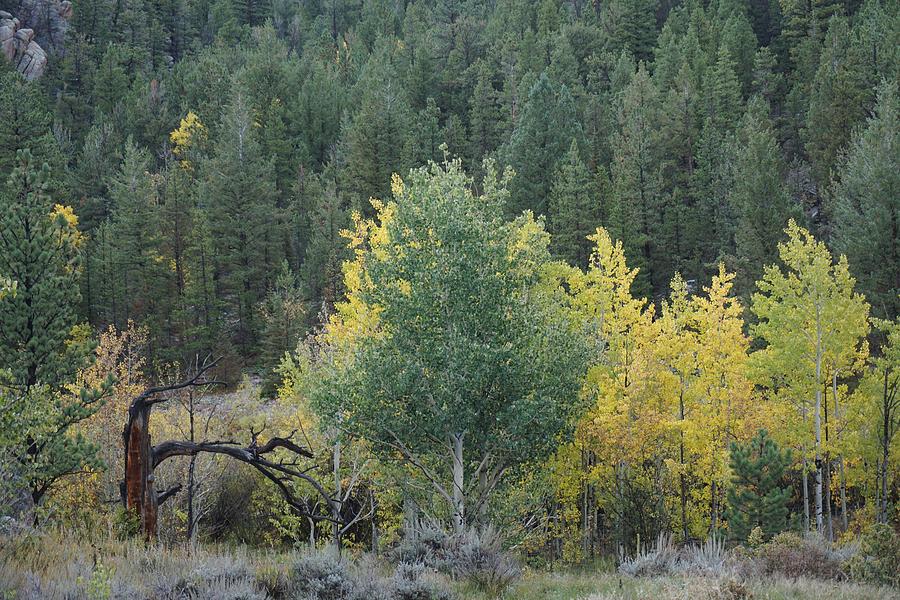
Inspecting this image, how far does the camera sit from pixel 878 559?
1163 centimetres

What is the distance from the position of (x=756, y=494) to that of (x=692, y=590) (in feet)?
41.2

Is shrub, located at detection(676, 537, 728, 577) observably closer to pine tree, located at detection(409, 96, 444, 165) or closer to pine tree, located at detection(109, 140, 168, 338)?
pine tree, located at detection(109, 140, 168, 338)

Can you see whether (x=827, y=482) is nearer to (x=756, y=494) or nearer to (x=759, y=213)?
(x=756, y=494)

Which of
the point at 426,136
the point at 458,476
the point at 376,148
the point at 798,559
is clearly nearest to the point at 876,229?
the point at 798,559

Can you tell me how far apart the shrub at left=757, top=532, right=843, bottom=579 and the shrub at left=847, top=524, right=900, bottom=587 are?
460mm

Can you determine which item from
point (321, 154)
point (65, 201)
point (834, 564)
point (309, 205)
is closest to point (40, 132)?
point (65, 201)

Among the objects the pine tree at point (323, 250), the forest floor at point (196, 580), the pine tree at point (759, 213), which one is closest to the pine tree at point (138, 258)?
the pine tree at point (323, 250)

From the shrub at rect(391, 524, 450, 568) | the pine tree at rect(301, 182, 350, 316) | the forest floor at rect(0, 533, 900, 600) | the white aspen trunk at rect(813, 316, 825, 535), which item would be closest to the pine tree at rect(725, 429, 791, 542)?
the white aspen trunk at rect(813, 316, 825, 535)

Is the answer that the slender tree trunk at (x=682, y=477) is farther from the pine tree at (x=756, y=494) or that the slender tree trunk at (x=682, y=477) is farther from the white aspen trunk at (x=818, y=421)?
the white aspen trunk at (x=818, y=421)

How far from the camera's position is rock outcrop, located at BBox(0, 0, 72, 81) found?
298 ft

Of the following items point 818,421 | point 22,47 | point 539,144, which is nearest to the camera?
point 818,421

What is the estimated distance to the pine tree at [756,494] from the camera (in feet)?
65.5

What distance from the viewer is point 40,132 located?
54.8 metres

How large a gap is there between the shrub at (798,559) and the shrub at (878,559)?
18.1 inches
